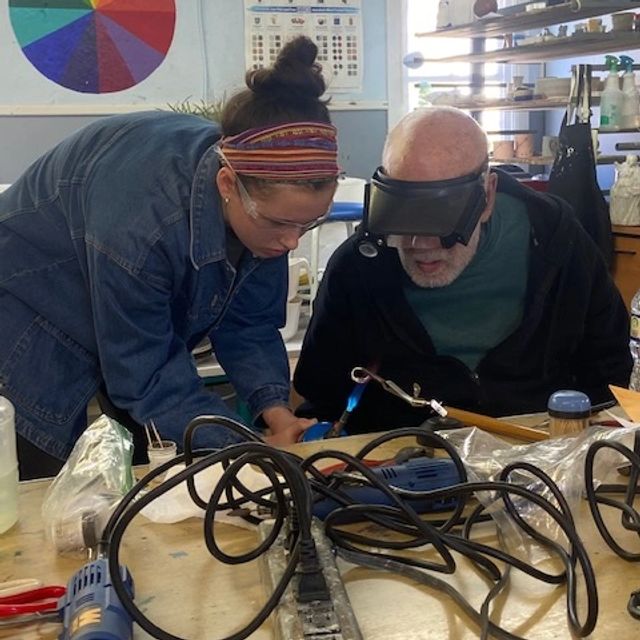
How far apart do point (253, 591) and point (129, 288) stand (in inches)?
21.9

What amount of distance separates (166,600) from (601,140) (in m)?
3.18

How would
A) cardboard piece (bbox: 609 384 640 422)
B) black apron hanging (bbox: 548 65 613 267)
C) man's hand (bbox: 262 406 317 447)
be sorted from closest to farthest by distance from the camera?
cardboard piece (bbox: 609 384 640 422), man's hand (bbox: 262 406 317 447), black apron hanging (bbox: 548 65 613 267)

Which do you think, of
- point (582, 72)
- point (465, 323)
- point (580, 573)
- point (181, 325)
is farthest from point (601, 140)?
point (580, 573)

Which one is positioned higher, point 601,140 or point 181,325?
point 601,140

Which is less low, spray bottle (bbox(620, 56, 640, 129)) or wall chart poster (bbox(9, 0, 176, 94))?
wall chart poster (bbox(9, 0, 176, 94))

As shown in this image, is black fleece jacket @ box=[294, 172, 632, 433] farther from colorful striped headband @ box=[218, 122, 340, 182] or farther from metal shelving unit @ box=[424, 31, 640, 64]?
metal shelving unit @ box=[424, 31, 640, 64]

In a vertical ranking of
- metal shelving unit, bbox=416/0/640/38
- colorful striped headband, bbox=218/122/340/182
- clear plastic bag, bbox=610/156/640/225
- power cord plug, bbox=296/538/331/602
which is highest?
metal shelving unit, bbox=416/0/640/38

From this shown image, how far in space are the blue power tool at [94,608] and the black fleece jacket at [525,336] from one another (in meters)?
0.91

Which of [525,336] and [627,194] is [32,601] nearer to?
[525,336]

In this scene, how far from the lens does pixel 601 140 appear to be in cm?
341

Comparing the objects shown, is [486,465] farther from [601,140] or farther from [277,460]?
[601,140]

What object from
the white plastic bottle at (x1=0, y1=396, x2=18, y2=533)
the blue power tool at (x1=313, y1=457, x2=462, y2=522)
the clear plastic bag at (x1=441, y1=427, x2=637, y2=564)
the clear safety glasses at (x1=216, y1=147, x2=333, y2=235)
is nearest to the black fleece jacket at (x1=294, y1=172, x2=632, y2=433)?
the clear safety glasses at (x1=216, y1=147, x2=333, y2=235)

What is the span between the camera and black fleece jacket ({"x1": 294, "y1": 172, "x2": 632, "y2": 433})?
5.09 ft

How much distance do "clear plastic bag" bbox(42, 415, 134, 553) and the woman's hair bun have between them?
564 mm
